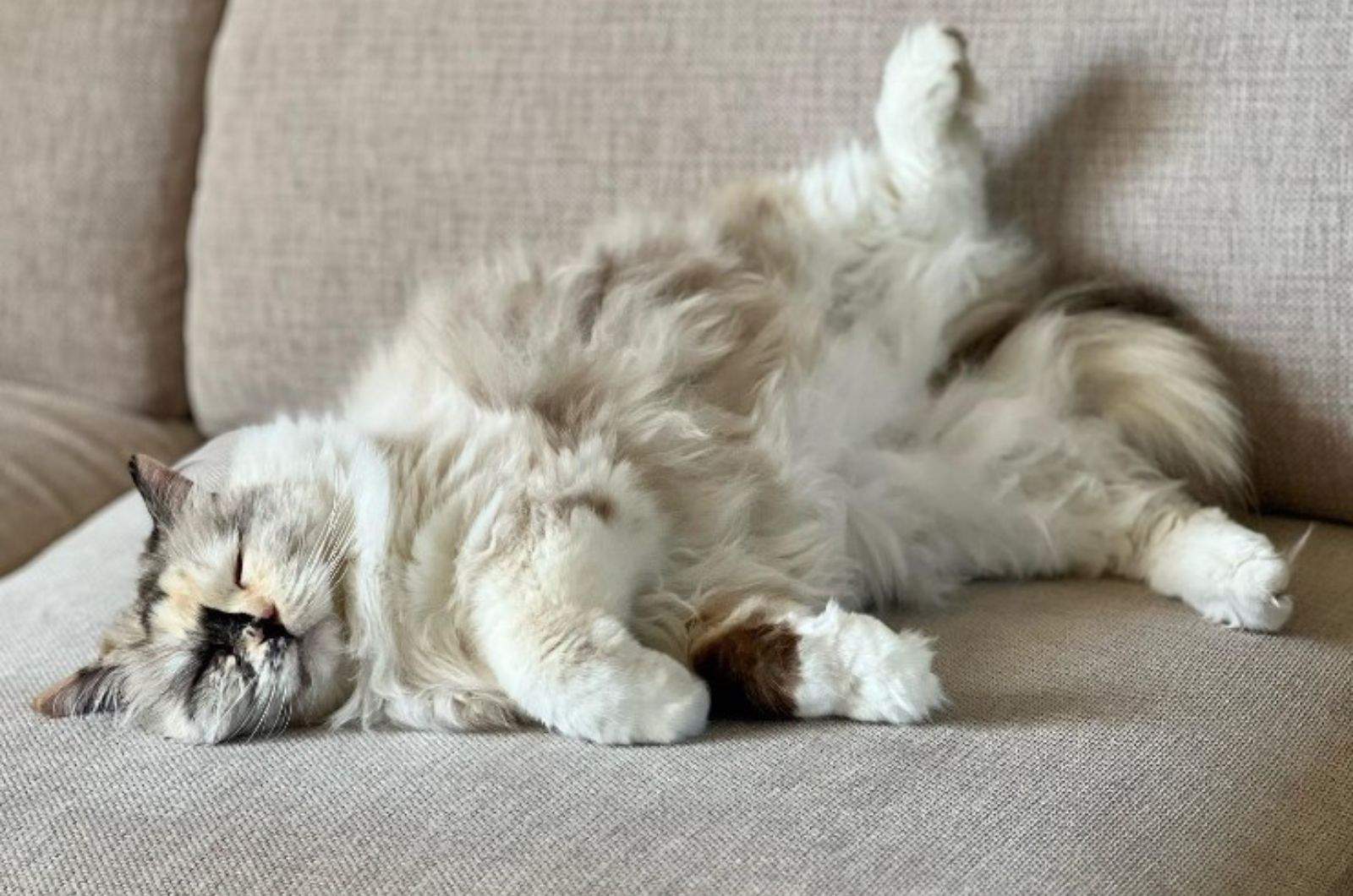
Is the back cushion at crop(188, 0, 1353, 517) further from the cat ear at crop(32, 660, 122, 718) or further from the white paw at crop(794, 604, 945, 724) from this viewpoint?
the cat ear at crop(32, 660, 122, 718)

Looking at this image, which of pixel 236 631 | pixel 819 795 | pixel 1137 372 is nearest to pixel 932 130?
pixel 1137 372

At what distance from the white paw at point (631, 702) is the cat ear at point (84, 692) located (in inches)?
20.1

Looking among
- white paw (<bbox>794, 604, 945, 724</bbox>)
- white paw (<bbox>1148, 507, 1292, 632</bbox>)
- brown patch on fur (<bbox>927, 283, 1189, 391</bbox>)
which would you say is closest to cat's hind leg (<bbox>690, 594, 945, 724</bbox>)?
white paw (<bbox>794, 604, 945, 724</bbox>)

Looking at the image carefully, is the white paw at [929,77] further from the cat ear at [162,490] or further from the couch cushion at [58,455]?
the couch cushion at [58,455]

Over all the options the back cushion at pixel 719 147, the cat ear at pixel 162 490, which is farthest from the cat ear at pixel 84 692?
the back cushion at pixel 719 147

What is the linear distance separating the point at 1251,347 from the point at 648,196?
2.89 feet

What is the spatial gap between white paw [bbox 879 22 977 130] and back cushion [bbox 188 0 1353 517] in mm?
93

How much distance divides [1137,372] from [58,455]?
5.73 ft

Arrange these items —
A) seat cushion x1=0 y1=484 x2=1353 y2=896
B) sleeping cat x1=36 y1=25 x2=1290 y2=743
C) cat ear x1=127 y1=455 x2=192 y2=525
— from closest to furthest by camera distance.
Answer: seat cushion x1=0 y1=484 x2=1353 y2=896
sleeping cat x1=36 y1=25 x2=1290 y2=743
cat ear x1=127 y1=455 x2=192 y2=525

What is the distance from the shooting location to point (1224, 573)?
1538 mm

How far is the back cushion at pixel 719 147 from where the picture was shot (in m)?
1.73

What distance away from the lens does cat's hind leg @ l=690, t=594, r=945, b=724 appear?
1331mm

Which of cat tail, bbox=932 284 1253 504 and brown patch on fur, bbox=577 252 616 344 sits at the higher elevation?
brown patch on fur, bbox=577 252 616 344

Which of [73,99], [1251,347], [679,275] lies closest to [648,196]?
[679,275]
